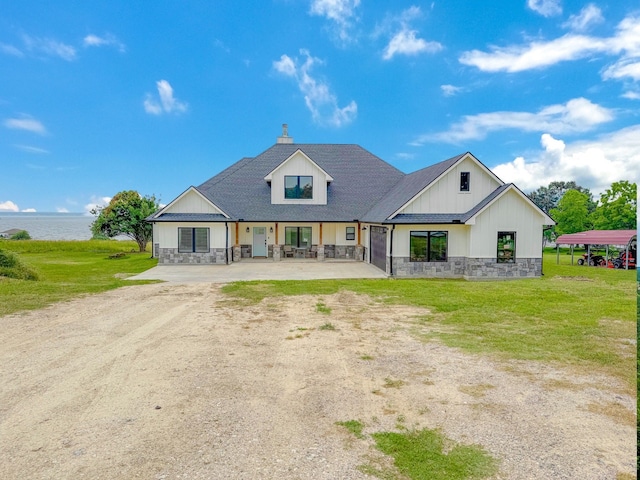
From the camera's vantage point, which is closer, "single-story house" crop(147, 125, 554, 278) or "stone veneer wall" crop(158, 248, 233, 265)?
"single-story house" crop(147, 125, 554, 278)

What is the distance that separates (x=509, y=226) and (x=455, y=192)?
2995 millimetres

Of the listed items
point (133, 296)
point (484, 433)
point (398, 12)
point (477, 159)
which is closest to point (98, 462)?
point (484, 433)

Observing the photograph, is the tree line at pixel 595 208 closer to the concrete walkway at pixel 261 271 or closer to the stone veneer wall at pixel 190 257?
the concrete walkway at pixel 261 271

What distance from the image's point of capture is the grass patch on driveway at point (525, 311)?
7.14 m

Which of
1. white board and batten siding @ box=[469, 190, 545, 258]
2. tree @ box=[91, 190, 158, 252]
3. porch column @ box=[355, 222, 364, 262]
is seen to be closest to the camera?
white board and batten siding @ box=[469, 190, 545, 258]

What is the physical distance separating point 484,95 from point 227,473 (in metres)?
21.9

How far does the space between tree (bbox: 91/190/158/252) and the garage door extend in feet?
65.8

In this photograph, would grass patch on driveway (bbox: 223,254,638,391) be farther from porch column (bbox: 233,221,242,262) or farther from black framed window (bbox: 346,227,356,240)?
black framed window (bbox: 346,227,356,240)

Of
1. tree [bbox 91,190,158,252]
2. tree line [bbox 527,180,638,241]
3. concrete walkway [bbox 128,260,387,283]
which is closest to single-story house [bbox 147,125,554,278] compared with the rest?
concrete walkway [bbox 128,260,387,283]

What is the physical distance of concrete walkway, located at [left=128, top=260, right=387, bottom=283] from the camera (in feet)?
56.3

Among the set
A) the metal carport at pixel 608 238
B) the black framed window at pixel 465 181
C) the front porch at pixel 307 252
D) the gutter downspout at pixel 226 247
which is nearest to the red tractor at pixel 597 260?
the metal carport at pixel 608 238

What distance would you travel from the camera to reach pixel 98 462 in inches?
147

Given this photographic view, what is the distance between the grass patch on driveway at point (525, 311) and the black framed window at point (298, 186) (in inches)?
423

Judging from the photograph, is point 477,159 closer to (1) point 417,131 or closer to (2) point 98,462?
(1) point 417,131
